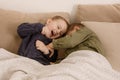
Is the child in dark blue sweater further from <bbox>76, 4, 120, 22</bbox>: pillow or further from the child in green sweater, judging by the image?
<bbox>76, 4, 120, 22</bbox>: pillow

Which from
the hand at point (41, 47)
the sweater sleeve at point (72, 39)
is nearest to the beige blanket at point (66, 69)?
the sweater sleeve at point (72, 39)

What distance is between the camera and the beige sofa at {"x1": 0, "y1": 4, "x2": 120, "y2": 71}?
153cm

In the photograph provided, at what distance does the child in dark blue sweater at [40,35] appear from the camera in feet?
5.20

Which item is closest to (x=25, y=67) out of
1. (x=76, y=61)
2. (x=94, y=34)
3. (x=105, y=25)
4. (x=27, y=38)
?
(x=76, y=61)

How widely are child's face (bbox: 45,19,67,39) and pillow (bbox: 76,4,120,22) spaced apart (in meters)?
0.21

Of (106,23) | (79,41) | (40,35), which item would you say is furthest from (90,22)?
(40,35)

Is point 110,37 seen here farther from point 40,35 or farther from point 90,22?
point 40,35

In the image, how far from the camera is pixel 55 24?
5.23ft

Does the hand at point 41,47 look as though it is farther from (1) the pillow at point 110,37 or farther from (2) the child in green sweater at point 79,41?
(1) the pillow at point 110,37

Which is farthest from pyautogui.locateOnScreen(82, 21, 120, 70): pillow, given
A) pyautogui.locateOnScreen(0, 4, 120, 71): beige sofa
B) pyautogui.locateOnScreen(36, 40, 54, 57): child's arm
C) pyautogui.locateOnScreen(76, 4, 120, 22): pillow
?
pyautogui.locateOnScreen(36, 40, 54, 57): child's arm

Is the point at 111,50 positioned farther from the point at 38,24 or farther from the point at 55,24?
the point at 38,24

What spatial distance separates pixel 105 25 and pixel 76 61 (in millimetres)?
400

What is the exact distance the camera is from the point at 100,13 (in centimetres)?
172

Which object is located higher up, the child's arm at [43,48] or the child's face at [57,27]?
the child's face at [57,27]
